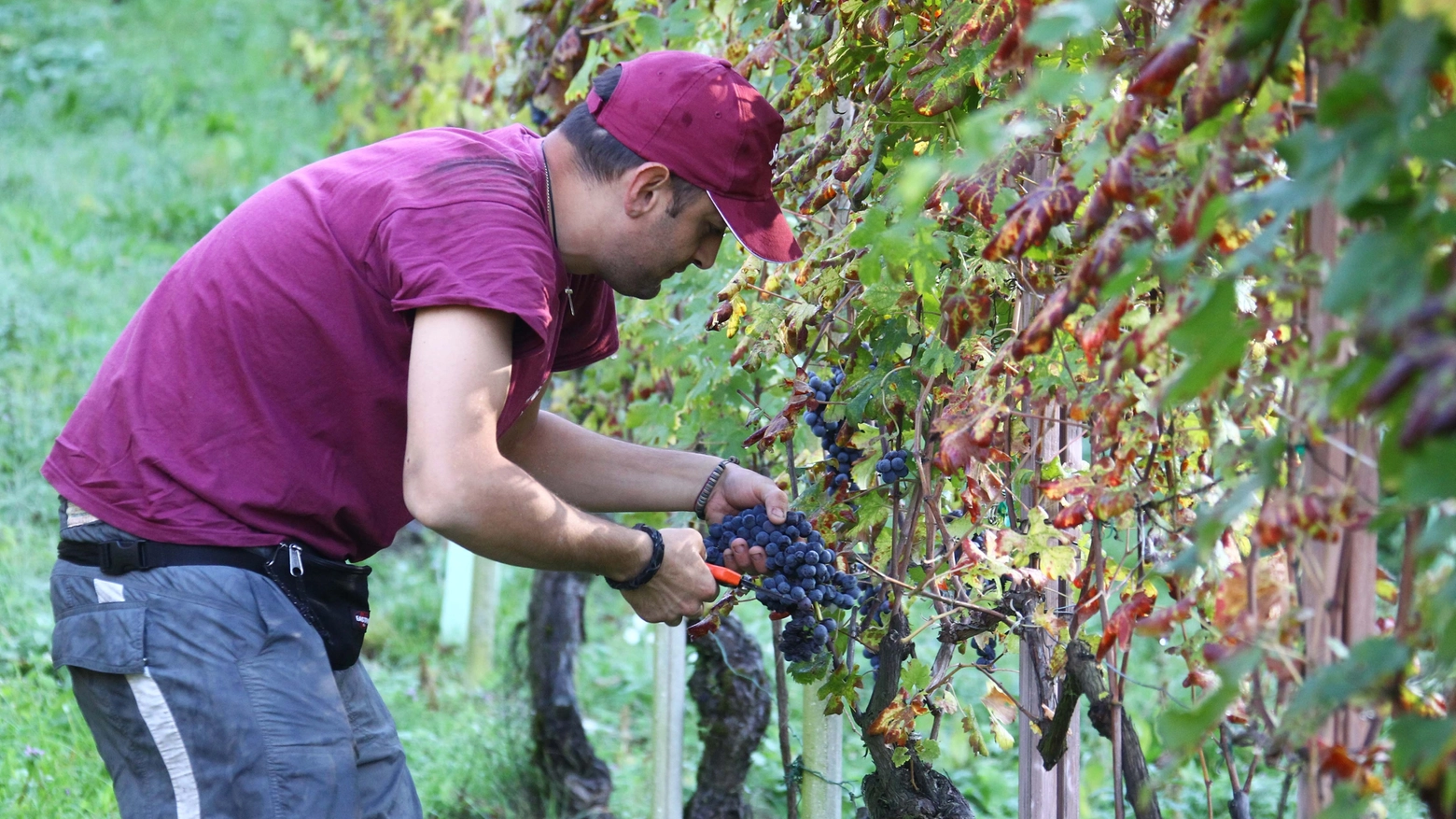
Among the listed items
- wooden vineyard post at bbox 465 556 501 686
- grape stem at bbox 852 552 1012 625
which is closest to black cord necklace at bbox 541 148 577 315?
grape stem at bbox 852 552 1012 625

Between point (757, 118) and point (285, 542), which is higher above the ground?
point (757, 118)

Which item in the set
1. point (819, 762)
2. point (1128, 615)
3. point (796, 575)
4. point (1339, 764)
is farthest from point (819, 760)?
point (1339, 764)

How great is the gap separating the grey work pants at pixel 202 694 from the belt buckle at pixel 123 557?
0.05 feet

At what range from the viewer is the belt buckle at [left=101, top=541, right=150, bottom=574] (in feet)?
6.59

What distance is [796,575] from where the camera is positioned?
216 cm

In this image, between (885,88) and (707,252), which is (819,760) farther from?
(885,88)

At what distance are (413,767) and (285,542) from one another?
7.70 ft

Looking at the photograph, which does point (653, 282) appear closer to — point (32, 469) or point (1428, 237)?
point (1428, 237)

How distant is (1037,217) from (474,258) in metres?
0.79

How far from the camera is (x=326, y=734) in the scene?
6.73 feet

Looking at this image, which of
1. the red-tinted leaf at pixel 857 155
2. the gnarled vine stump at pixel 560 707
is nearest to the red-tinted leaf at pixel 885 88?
the red-tinted leaf at pixel 857 155

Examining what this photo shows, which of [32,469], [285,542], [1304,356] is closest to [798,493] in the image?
[285,542]

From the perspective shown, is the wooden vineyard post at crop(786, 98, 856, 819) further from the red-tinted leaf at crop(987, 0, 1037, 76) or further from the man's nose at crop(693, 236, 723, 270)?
the red-tinted leaf at crop(987, 0, 1037, 76)

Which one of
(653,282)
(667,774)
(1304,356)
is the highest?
(653,282)
